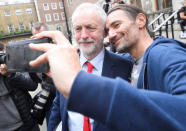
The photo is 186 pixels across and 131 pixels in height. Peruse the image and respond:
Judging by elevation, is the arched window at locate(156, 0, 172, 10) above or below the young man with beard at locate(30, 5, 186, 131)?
above

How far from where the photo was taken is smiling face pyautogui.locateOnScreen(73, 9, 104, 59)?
4.77 feet

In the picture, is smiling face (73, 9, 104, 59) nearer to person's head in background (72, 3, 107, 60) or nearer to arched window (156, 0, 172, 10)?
person's head in background (72, 3, 107, 60)

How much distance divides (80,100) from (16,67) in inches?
19.0

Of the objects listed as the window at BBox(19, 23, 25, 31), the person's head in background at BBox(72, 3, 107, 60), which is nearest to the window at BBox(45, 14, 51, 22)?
the window at BBox(19, 23, 25, 31)

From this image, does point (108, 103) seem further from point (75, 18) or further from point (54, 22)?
point (54, 22)

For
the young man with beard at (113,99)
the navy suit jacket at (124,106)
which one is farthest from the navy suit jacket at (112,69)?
the navy suit jacket at (124,106)

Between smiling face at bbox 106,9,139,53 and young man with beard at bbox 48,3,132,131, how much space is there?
0.49 feet

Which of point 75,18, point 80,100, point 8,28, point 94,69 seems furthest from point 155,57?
point 8,28

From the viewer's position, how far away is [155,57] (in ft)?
2.93

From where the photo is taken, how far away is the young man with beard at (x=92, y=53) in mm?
1435

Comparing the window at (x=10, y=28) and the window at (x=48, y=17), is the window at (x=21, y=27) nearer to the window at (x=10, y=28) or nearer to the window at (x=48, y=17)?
the window at (x=10, y=28)

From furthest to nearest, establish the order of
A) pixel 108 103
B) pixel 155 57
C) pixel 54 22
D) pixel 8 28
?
1. pixel 54 22
2. pixel 8 28
3. pixel 155 57
4. pixel 108 103

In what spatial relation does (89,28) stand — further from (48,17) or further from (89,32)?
(48,17)

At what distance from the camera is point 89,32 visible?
1490mm
